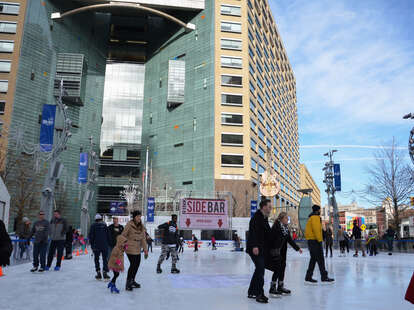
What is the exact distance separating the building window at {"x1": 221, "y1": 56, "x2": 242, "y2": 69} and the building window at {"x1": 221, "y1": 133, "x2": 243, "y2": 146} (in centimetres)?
1262

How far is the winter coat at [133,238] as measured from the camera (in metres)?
7.18

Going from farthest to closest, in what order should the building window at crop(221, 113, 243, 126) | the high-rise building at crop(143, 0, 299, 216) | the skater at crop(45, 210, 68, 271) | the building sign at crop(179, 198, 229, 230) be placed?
the building window at crop(221, 113, 243, 126), the high-rise building at crop(143, 0, 299, 216), the building sign at crop(179, 198, 229, 230), the skater at crop(45, 210, 68, 271)

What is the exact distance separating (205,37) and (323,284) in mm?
60920

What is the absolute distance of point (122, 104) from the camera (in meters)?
75.1

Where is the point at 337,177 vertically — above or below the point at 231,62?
below

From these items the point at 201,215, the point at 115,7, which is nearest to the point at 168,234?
the point at 201,215

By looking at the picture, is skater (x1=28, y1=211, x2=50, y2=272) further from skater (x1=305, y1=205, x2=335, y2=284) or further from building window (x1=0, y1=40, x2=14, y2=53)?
building window (x1=0, y1=40, x2=14, y2=53)

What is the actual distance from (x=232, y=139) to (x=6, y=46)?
128 ft

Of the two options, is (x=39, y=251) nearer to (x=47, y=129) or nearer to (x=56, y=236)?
(x=56, y=236)

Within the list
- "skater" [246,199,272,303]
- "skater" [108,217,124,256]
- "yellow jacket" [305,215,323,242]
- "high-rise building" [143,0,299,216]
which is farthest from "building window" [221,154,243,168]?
"skater" [246,199,272,303]

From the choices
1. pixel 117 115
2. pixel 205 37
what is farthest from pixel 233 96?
pixel 117 115

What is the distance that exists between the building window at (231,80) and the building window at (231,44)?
536cm

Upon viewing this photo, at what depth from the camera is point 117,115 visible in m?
74.6

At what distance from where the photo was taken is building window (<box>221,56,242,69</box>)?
201 feet
